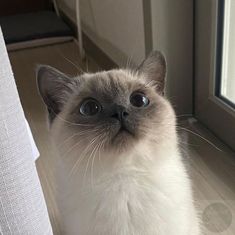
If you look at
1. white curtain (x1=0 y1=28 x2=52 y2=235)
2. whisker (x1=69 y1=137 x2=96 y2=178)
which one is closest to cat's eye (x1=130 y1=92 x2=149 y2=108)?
whisker (x1=69 y1=137 x2=96 y2=178)

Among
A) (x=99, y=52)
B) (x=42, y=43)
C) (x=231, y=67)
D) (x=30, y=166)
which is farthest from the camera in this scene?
(x=42, y=43)

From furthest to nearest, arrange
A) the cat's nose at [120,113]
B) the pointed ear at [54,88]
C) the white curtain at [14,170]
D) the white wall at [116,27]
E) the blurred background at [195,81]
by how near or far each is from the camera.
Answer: the white wall at [116,27], the blurred background at [195,81], the pointed ear at [54,88], the cat's nose at [120,113], the white curtain at [14,170]

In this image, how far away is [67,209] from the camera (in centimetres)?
81

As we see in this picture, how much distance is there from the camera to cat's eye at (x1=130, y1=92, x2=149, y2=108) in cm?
75

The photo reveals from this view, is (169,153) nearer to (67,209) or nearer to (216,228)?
(67,209)

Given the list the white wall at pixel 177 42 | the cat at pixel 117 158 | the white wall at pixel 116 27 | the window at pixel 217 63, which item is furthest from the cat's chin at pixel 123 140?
the white wall at pixel 116 27

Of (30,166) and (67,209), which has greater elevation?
(30,166)

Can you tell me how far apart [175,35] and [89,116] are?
0.89 metres

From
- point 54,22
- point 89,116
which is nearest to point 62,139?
point 89,116

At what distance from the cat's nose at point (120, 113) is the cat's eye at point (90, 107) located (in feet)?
0.13

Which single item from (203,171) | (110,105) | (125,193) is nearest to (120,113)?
(110,105)

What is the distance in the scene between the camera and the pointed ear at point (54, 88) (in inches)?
31.8

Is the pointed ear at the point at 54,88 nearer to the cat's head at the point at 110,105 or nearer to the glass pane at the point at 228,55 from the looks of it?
the cat's head at the point at 110,105

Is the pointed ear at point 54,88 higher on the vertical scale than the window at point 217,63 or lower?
higher
